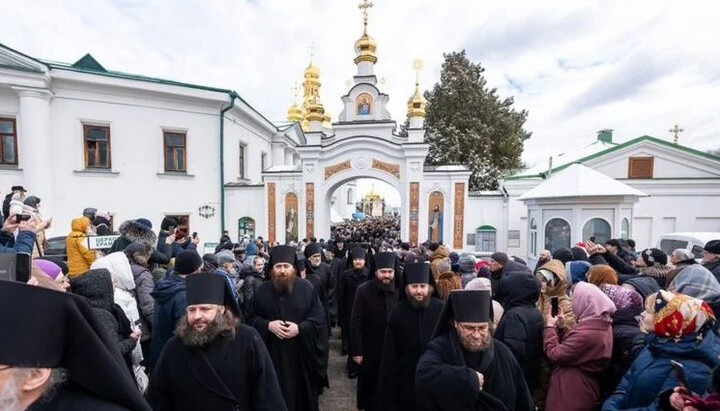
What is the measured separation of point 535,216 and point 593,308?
946cm

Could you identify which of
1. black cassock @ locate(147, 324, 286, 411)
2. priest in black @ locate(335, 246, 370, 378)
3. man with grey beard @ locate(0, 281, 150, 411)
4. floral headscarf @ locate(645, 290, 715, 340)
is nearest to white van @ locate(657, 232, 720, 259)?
priest in black @ locate(335, 246, 370, 378)

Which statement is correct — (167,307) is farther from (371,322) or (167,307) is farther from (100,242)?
(371,322)

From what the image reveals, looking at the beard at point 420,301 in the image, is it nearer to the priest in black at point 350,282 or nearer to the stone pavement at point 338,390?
the stone pavement at point 338,390

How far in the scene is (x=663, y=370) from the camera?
2.01 metres

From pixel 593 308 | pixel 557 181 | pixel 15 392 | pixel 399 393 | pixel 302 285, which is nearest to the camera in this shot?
pixel 15 392

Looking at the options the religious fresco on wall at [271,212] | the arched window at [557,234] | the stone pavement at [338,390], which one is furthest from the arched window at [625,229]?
the religious fresco on wall at [271,212]

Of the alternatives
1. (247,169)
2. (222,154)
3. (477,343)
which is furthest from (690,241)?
(247,169)

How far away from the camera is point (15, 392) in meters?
1.14

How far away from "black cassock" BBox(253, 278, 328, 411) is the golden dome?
15568 mm

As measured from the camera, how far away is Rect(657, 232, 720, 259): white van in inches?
295

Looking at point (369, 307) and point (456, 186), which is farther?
point (456, 186)

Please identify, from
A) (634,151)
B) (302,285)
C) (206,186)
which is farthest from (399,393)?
(634,151)

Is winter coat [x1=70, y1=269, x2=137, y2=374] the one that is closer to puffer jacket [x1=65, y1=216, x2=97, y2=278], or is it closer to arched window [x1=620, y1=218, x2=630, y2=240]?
puffer jacket [x1=65, y1=216, x2=97, y2=278]

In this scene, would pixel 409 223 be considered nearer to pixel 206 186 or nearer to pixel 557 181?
pixel 557 181
